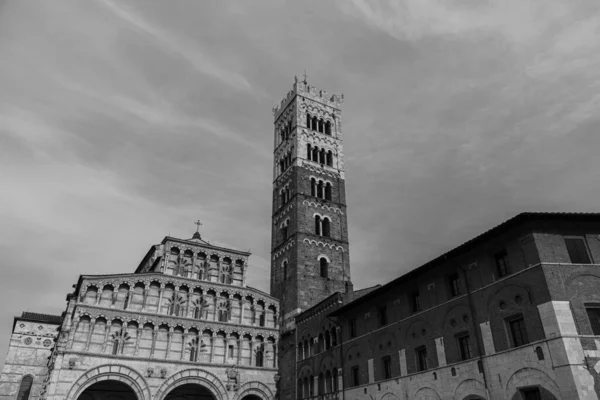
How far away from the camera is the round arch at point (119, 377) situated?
34.0 metres

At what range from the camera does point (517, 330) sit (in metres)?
20.7

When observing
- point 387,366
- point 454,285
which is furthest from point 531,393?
point 387,366

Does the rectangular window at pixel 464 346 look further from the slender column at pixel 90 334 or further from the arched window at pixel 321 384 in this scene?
the slender column at pixel 90 334

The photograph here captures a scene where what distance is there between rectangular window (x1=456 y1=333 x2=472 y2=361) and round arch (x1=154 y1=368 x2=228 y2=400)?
2225 cm

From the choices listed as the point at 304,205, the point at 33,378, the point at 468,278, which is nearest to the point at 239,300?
the point at 304,205

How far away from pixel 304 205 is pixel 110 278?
20.7 meters

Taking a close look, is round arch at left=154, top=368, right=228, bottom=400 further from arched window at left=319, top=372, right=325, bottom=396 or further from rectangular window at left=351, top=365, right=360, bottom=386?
rectangular window at left=351, top=365, right=360, bottom=386

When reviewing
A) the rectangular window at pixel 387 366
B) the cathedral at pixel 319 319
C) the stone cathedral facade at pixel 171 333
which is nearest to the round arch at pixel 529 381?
the cathedral at pixel 319 319

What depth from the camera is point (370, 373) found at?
29.8m

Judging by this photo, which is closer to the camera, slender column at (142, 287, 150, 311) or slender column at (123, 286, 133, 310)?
slender column at (123, 286, 133, 310)

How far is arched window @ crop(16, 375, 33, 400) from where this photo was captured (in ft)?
178

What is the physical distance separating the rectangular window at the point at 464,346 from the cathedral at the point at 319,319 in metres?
0.05

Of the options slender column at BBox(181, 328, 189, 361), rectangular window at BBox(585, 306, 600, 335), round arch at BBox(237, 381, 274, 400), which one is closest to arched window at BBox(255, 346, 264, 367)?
round arch at BBox(237, 381, 274, 400)

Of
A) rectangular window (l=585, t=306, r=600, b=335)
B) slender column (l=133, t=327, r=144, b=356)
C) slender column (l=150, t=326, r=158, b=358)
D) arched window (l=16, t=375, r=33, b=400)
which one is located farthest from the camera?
arched window (l=16, t=375, r=33, b=400)
